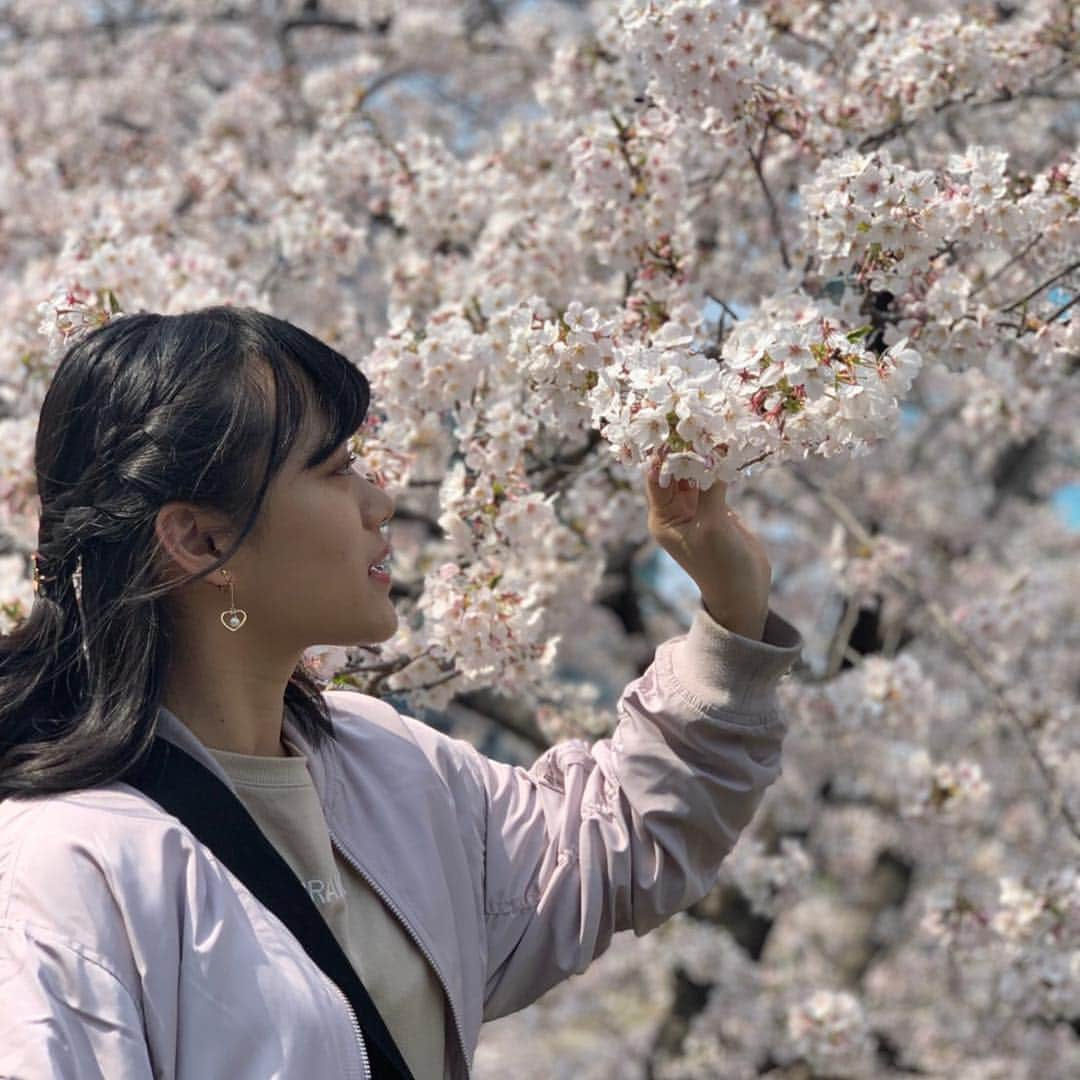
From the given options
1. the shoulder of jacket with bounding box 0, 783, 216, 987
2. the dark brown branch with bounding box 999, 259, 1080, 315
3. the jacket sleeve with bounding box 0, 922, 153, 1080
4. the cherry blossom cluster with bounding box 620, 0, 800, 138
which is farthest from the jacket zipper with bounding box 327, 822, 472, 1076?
the cherry blossom cluster with bounding box 620, 0, 800, 138

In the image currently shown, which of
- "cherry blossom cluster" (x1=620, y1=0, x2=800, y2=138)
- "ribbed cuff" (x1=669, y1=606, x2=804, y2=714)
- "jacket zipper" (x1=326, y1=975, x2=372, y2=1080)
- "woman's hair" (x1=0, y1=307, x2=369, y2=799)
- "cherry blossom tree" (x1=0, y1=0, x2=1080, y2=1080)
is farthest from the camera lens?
"cherry blossom cluster" (x1=620, y1=0, x2=800, y2=138)

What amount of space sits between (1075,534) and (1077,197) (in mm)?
5567

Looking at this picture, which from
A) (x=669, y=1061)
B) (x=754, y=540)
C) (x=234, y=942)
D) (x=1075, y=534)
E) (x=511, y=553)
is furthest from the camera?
(x=1075, y=534)

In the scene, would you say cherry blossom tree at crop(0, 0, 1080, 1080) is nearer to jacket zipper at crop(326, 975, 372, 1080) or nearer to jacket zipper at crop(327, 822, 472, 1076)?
jacket zipper at crop(327, 822, 472, 1076)

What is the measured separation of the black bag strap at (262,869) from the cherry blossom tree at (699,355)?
1.73 ft

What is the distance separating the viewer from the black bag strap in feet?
4.07

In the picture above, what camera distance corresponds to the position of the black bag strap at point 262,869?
1239 millimetres

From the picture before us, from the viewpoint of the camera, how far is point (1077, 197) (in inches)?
77.4

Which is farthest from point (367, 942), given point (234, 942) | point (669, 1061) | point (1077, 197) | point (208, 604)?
point (669, 1061)

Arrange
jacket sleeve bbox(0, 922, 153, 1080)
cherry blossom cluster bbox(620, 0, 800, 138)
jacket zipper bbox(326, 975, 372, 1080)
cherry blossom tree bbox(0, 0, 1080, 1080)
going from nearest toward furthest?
jacket sleeve bbox(0, 922, 153, 1080) < jacket zipper bbox(326, 975, 372, 1080) < cherry blossom tree bbox(0, 0, 1080, 1080) < cherry blossom cluster bbox(620, 0, 800, 138)

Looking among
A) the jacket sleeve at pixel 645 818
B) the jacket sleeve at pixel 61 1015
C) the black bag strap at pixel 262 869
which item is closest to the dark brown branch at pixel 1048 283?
the jacket sleeve at pixel 645 818

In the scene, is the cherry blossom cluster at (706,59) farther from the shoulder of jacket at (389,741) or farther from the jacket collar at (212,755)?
the jacket collar at (212,755)

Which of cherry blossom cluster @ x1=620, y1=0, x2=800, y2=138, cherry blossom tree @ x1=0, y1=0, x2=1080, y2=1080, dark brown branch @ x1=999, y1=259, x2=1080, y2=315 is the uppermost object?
cherry blossom cluster @ x1=620, y1=0, x2=800, y2=138

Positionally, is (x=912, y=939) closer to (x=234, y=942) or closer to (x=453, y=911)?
(x=453, y=911)
